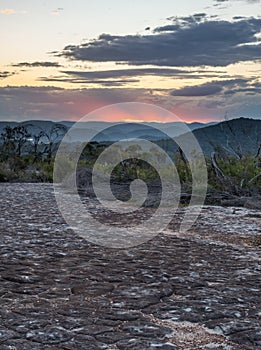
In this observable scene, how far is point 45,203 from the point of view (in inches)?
509

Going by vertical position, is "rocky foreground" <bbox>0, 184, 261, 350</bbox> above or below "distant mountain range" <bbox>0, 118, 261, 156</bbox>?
below

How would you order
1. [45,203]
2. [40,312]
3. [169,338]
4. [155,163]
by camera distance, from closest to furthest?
[169,338] < [40,312] < [45,203] < [155,163]

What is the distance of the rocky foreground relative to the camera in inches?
162

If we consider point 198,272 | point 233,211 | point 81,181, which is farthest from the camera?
point 81,181

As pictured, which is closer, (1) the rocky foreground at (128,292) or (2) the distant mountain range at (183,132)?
(1) the rocky foreground at (128,292)

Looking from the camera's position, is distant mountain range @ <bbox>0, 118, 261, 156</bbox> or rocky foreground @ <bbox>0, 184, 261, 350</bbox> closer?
rocky foreground @ <bbox>0, 184, 261, 350</bbox>

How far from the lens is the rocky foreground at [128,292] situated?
13.5ft

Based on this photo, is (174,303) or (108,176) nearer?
(174,303)

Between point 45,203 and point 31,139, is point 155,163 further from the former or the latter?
point 31,139

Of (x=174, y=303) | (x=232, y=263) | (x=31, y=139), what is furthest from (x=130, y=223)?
(x=31, y=139)

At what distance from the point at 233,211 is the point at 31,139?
86.4ft

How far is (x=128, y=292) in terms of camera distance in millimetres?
5273

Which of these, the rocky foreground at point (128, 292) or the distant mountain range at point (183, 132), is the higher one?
the distant mountain range at point (183, 132)

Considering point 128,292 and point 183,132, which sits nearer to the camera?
point 128,292
